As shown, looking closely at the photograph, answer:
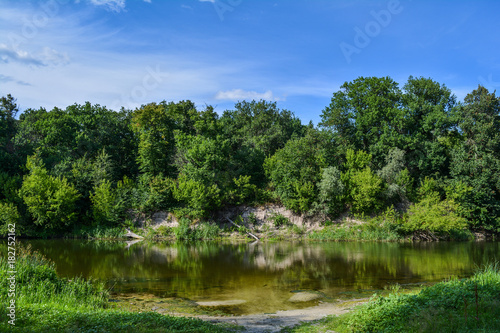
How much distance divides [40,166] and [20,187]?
3235 millimetres

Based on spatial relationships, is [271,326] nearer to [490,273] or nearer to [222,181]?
[490,273]

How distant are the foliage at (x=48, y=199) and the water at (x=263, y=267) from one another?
567 centimetres

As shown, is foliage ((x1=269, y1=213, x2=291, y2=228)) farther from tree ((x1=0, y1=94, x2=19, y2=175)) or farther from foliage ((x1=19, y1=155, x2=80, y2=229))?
tree ((x1=0, y1=94, x2=19, y2=175))

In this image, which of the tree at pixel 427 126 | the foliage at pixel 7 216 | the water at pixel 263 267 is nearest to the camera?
the water at pixel 263 267

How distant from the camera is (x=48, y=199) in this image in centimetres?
3488

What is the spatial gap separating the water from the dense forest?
6.95 m

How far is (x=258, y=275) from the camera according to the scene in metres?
18.9

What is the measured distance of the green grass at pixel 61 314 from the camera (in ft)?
25.6

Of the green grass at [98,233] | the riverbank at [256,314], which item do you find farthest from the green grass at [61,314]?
the green grass at [98,233]

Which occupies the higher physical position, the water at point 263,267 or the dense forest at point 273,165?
the dense forest at point 273,165

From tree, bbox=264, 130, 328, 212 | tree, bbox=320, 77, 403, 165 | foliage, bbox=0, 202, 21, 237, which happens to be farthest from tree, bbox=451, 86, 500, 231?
foliage, bbox=0, 202, 21, 237

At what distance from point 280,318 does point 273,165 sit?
1276 inches

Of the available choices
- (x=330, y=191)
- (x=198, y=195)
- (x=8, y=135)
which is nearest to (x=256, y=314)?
(x=198, y=195)

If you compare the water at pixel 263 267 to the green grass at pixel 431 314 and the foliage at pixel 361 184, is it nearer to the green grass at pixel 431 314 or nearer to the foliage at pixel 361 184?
the green grass at pixel 431 314
